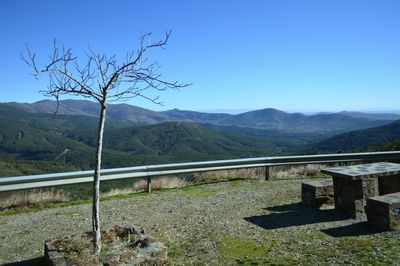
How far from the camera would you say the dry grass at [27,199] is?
10.1 metres

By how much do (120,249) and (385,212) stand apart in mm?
4846

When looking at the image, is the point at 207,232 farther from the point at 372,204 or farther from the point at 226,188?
the point at 226,188

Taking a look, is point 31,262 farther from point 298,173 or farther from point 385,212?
point 298,173

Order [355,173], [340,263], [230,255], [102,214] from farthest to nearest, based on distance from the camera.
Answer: [102,214], [355,173], [230,255], [340,263]

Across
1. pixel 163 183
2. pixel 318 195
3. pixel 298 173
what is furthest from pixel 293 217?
pixel 298 173

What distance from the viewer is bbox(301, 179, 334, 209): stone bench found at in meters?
9.36

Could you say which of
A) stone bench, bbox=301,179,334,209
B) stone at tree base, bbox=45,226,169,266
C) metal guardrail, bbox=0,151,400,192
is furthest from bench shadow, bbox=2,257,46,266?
stone bench, bbox=301,179,334,209

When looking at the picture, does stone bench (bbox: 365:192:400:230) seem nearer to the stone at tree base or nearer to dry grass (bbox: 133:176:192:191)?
the stone at tree base

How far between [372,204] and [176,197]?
5.30 m

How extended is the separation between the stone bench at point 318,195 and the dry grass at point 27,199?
21.7 feet

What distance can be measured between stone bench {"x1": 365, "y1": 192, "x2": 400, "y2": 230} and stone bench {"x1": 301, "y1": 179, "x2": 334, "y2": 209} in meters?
1.85

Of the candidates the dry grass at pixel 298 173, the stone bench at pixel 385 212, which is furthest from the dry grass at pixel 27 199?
the stone bench at pixel 385 212

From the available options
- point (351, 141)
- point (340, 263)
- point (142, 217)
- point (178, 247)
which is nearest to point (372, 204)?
point (340, 263)

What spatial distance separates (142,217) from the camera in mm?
8820
